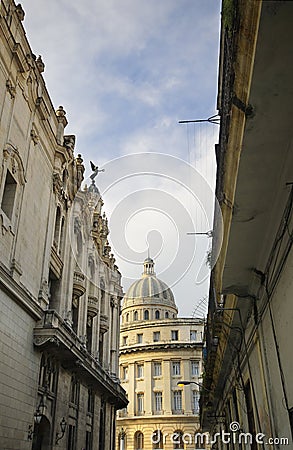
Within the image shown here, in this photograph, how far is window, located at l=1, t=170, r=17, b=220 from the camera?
17.6 meters

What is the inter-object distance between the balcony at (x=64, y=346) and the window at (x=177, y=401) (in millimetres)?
36989

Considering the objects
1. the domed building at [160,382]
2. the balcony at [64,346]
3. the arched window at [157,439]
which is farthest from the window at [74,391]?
the arched window at [157,439]

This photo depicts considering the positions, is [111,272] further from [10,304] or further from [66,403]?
[10,304]

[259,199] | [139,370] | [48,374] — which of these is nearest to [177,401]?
[139,370]

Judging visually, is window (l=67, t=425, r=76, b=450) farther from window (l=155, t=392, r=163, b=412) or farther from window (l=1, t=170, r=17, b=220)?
window (l=155, t=392, r=163, b=412)

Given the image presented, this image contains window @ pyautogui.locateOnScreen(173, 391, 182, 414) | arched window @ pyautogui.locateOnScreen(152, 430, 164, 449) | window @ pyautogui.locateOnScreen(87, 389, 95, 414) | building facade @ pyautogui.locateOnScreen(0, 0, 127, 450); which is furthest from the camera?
window @ pyautogui.locateOnScreen(173, 391, 182, 414)

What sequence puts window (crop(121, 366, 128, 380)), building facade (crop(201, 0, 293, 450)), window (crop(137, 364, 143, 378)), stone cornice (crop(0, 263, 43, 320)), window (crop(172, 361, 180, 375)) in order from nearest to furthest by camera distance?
1. building facade (crop(201, 0, 293, 450))
2. stone cornice (crop(0, 263, 43, 320))
3. window (crop(172, 361, 180, 375))
4. window (crop(137, 364, 143, 378))
5. window (crop(121, 366, 128, 380))

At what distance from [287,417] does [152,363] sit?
6044 cm

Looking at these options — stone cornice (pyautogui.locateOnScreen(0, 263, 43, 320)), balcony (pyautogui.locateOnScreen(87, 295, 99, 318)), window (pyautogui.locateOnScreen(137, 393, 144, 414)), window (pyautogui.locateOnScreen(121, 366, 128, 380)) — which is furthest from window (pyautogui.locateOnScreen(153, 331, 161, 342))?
stone cornice (pyautogui.locateOnScreen(0, 263, 43, 320))

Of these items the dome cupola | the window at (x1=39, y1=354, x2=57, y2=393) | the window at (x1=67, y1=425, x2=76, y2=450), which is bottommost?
the window at (x1=67, y1=425, x2=76, y2=450)

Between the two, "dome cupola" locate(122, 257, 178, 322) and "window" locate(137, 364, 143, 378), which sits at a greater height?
"dome cupola" locate(122, 257, 178, 322)

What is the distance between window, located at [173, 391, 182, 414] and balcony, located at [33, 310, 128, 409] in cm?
3699

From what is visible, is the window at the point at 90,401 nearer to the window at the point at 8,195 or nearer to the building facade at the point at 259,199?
the window at the point at 8,195

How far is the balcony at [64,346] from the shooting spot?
1886cm
